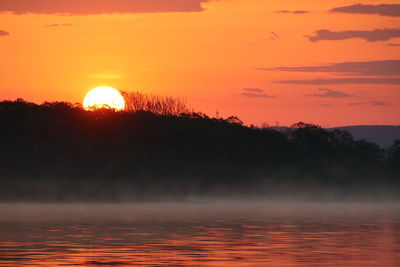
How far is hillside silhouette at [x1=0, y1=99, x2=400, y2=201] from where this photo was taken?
15112 cm

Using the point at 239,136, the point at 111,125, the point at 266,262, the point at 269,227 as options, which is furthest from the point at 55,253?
the point at 239,136

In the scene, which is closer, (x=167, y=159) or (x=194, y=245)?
(x=194, y=245)

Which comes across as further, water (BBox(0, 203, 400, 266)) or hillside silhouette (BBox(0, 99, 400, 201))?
hillside silhouette (BBox(0, 99, 400, 201))

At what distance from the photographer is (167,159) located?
544 ft

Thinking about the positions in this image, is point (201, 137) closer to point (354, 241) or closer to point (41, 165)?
point (41, 165)

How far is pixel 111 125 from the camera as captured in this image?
167375 mm

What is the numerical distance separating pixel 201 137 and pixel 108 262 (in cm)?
13567

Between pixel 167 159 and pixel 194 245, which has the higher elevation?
pixel 167 159

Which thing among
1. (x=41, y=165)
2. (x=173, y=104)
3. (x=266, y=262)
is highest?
(x=173, y=104)

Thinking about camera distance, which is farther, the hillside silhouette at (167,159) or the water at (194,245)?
the hillside silhouette at (167,159)

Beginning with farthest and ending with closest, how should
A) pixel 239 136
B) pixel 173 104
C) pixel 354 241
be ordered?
pixel 173 104, pixel 239 136, pixel 354 241

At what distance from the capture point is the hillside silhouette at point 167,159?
496 ft

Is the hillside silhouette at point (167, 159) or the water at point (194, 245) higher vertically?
the hillside silhouette at point (167, 159)

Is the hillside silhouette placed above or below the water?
above
